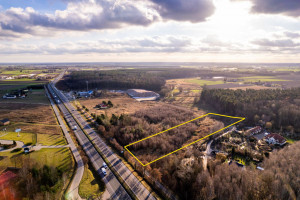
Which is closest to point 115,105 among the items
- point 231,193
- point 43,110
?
point 43,110

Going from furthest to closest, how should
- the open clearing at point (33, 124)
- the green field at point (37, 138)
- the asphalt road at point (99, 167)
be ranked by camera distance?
the open clearing at point (33, 124), the green field at point (37, 138), the asphalt road at point (99, 167)

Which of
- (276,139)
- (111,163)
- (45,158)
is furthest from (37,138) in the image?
(276,139)

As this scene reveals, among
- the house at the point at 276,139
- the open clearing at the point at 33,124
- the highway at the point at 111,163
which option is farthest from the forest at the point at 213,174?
the open clearing at the point at 33,124

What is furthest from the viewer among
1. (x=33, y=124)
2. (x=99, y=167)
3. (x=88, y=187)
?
(x=33, y=124)

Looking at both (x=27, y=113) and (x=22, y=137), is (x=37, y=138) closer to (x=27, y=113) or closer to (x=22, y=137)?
(x=22, y=137)

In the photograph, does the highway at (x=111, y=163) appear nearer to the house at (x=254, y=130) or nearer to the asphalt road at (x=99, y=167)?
the asphalt road at (x=99, y=167)

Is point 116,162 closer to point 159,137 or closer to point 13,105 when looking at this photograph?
point 159,137
